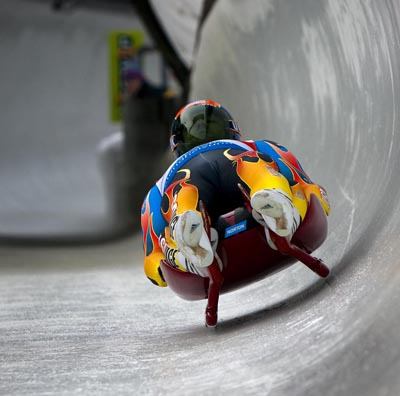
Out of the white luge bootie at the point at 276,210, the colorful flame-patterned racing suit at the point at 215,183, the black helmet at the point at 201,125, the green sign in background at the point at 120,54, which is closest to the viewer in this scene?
the white luge bootie at the point at 276,210

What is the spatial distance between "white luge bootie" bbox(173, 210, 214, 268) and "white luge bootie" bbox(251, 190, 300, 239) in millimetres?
164

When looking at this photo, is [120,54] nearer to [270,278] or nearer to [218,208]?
[270,278]

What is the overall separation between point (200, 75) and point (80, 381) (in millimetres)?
7332

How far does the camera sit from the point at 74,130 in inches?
690

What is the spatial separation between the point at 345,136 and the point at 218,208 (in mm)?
1072

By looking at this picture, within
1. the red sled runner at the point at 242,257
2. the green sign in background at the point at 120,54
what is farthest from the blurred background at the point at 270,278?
the green sign in background at the point at 120,54

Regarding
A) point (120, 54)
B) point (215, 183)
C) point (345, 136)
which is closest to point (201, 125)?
point (215, 183)

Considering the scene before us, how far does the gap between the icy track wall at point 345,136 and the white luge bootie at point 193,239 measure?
1.16 feet

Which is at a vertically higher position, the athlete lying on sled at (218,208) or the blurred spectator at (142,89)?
the athlete lying on sled at (218,208)

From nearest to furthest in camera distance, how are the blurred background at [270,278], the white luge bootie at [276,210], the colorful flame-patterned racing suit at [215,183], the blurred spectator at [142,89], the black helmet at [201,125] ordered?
the blurred background at [270,278] < the white luge bootie at [276,210] < the colorful flame-patterned racing suit at [215,183] < the black helmet at [201,125] < the blurred spectator at [142,89]

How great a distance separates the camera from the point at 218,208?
2729 millimetres

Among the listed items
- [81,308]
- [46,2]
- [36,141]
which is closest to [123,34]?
[46,2]

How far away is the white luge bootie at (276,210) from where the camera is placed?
2342mm

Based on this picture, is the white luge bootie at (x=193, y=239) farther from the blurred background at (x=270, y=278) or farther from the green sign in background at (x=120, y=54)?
the green sign in background at (x=120, y=54)
